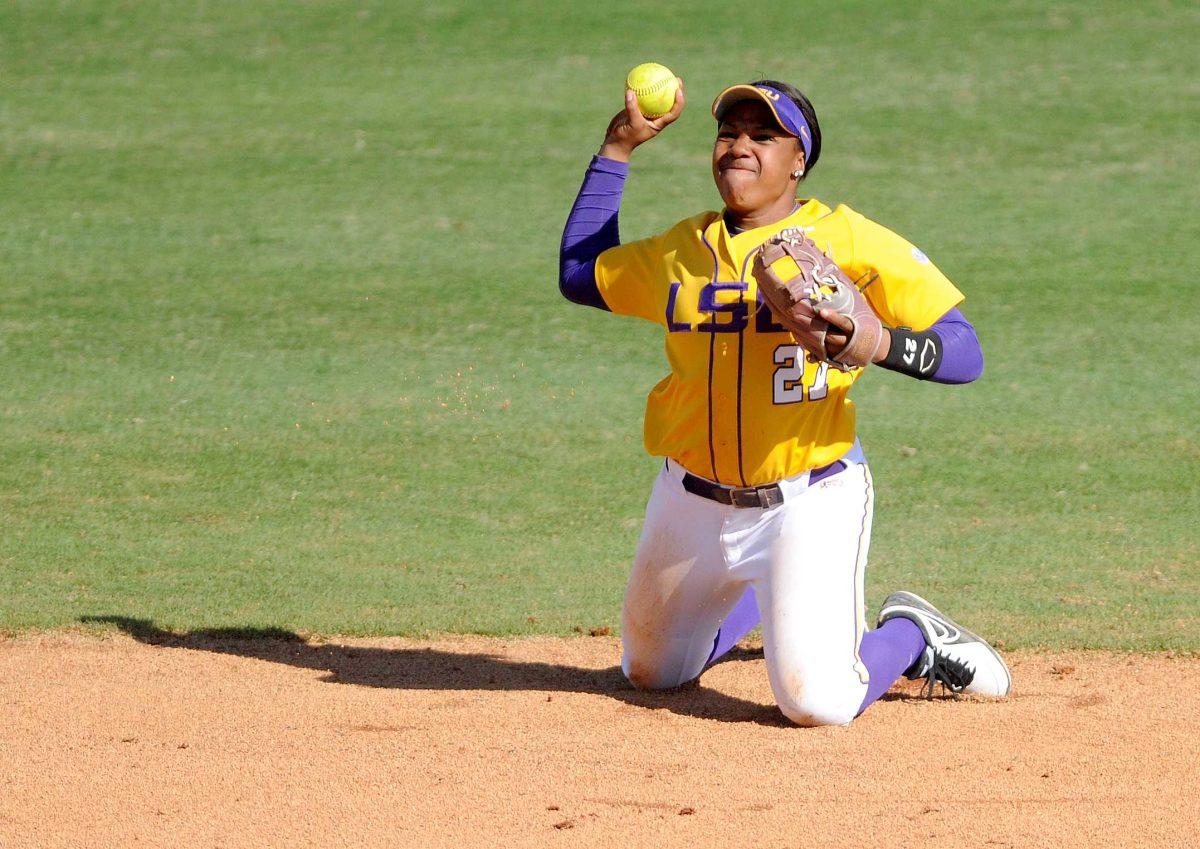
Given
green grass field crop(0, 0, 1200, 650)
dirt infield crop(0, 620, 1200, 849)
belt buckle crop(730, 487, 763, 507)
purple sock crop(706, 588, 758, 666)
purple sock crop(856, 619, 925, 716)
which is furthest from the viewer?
green grass field crop(0, 0, 1200, 650)

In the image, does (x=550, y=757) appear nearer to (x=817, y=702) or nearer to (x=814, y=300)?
(x=817, y=702)

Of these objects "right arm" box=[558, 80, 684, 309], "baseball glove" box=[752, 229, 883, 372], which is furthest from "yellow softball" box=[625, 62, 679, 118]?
"baseball glove" box=[752, 229, 883, 372]

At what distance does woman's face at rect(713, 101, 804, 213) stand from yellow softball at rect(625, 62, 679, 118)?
0.95 feet

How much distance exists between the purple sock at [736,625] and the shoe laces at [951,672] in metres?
0.58

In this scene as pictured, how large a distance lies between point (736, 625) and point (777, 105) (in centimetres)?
167

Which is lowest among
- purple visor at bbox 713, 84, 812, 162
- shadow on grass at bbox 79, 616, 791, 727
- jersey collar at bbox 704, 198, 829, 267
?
shadow on grass at bbox 79, 616, 791, 727

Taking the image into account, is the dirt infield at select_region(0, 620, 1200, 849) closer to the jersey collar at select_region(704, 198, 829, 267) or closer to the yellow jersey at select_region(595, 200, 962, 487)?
the yellow jersey at select_region(595, 200, 962, 487)

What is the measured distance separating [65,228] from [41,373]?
173cm

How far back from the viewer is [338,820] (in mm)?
3668

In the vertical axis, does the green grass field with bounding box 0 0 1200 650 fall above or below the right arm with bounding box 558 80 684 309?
below

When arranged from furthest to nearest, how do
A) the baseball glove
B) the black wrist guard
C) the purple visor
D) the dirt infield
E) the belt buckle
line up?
the belt buckle → the purple visor → the black wrist guard → the baseball glove → the dirt infield

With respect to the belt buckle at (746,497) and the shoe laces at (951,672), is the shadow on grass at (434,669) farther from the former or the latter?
the belt buckle at (746,497)

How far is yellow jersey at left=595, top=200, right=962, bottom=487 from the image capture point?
4.20m

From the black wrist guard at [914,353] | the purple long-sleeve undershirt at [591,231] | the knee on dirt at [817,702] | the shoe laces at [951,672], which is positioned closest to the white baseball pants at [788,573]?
the knee on dirt at [817,702]
